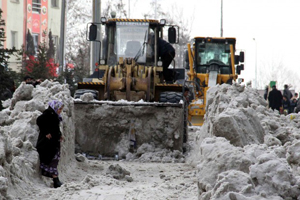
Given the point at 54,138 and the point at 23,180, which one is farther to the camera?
the point at 54,138

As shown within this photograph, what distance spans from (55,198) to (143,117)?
504cm

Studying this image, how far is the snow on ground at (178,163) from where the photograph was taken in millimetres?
5562

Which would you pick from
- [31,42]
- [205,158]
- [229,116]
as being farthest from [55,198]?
[31,42]

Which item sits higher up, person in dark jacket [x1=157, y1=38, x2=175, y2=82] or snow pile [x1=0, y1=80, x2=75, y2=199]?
person in dark jacket [x1=157, y1=38, x2=175, y2=82]

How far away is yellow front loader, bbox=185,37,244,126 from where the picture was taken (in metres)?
24.3

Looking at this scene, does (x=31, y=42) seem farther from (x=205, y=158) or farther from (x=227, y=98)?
(x=205, y=158)

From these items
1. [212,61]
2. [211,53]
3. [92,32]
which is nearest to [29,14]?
[211,53]

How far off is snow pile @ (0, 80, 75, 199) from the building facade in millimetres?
24062

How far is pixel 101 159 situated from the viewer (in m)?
12.5

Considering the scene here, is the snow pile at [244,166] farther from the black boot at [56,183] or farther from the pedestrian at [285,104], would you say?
the pedestrian at [285,104]

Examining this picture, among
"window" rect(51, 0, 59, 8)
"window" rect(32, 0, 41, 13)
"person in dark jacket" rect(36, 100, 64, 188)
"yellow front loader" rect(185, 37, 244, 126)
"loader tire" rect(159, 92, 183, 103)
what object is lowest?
"person in dark jacket" rect(36, 100, 64, 188)

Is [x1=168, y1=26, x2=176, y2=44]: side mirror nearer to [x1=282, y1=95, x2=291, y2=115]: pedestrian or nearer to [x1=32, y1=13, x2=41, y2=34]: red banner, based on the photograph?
[x1=282, y1=95, x2=291, y2=115]: pedestrian

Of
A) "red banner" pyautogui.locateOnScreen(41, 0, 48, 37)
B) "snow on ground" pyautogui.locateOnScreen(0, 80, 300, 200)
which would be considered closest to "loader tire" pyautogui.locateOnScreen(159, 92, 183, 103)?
"snow on ground" pyautogui.locateOnScreen(0, 80, 300, 200)

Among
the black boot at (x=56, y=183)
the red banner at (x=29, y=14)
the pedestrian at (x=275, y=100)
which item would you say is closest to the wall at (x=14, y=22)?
the red banner at (x=29, y=14)
